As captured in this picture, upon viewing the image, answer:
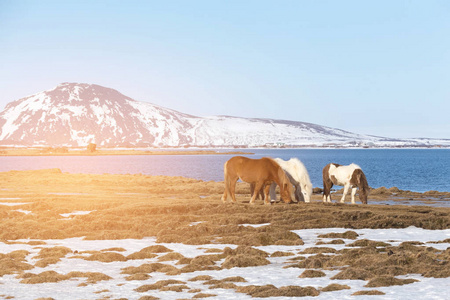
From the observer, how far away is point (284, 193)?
31.5 meters

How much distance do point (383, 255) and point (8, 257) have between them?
1247cm

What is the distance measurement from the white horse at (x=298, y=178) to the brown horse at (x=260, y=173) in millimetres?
1821

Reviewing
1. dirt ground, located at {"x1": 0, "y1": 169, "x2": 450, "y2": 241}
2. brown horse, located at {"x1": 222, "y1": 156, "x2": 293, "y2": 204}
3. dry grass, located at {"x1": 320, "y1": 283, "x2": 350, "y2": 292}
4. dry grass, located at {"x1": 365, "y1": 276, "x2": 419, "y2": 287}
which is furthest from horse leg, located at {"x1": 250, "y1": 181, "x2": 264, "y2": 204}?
dry grass, located at {"x1": 320, "y1": 283, "x2": 350, "y2": 292}

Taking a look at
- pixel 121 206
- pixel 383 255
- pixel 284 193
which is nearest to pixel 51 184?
pixel 121 206

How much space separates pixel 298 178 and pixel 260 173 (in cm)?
339

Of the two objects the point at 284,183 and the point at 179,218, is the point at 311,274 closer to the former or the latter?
the point at 179,218

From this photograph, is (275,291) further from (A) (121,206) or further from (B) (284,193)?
(A) (121,206)

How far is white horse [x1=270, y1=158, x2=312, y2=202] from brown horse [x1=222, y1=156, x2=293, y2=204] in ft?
5.97

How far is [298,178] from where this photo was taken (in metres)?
33.5

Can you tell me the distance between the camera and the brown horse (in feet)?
102

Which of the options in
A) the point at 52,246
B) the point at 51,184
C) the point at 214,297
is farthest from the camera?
the point at 51,184

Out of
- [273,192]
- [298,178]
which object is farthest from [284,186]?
[273,192]

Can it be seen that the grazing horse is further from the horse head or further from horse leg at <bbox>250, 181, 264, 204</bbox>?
horse leg at <bbox>250, 181, 264, 204</bbox>

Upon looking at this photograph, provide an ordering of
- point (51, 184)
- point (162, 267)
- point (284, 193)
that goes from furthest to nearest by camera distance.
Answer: point (51, 184), point (284, 193), point (162, 267)
